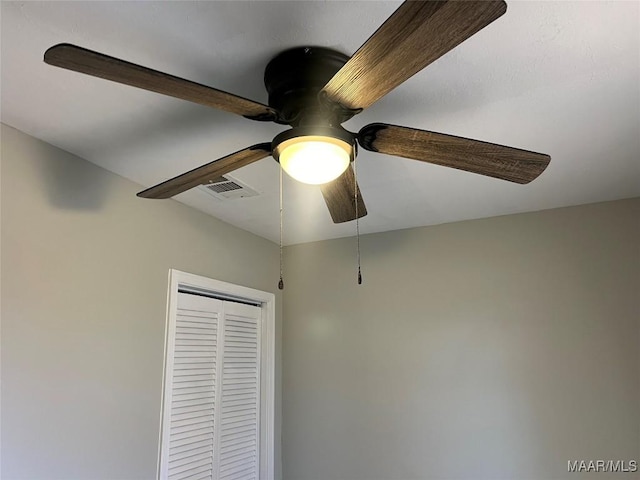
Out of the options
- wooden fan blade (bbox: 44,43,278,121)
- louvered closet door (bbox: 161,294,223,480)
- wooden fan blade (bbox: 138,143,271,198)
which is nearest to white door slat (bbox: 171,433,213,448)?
louvered closet door (bbox: 161,294,223,480)

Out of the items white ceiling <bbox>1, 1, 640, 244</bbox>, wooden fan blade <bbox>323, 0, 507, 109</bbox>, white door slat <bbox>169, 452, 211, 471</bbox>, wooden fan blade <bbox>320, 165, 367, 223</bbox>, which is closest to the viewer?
wooden fan blade <bbox>323, 0, 507, 109</bbox>

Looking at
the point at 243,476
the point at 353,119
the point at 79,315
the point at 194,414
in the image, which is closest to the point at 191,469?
the point at 194,414

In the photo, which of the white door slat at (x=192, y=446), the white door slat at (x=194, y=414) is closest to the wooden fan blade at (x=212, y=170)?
the white door slat at (x=194, y=414)

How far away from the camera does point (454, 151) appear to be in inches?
54.4

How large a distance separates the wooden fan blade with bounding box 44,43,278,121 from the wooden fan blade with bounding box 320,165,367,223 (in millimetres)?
401

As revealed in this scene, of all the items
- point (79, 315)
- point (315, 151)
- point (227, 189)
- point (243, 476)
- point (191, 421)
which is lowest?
point (243, 476)

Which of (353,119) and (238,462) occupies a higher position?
(353,119)

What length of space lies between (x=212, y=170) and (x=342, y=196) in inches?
19.1

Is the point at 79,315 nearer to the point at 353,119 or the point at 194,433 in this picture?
the point at 194,433

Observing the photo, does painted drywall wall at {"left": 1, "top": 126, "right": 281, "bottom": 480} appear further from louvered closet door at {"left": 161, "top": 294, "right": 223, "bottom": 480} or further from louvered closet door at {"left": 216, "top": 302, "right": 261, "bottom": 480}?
louvered closet door at {"left": 216, "top": 302, "right": 261, "bottom": 480}

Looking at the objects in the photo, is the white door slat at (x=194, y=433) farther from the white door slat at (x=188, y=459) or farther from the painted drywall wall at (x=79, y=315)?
the painted drywall wall at (x=79, y=315)

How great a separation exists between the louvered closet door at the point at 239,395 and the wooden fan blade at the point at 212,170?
1.48 m

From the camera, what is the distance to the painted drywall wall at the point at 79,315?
176cm

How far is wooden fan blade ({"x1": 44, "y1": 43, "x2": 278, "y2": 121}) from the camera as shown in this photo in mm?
990
